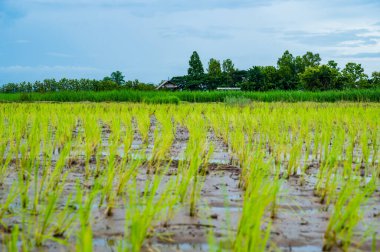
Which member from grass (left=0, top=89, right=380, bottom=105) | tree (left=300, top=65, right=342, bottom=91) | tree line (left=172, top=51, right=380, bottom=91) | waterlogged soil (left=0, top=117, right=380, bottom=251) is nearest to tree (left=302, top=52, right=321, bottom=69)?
tree line (left=172, top=51, right=380, bottom=91)

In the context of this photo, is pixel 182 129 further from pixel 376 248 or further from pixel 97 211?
pixel 376 248

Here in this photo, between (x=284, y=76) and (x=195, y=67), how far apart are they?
1025 centimetres

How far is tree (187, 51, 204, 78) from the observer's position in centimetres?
5403

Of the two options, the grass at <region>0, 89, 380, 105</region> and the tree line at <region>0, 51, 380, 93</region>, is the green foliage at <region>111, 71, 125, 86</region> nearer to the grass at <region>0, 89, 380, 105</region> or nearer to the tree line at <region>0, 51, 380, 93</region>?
the tree line at <region>0, 51, 380, 93</region>

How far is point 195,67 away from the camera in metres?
54.3

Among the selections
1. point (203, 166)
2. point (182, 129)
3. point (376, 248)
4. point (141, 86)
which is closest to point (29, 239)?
point (376, 248)

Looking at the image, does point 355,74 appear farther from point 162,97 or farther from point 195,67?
point 162,97

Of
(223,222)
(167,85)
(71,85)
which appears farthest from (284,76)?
(223,222)

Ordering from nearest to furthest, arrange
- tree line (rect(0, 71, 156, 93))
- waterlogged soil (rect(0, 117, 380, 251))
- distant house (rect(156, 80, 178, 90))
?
1. waterlogged soil (rect(0, 117, 380, 251))
2. tree line (rect(0, 71, 156, 93))
3. distant house (rect(156, 80, 178, 90))

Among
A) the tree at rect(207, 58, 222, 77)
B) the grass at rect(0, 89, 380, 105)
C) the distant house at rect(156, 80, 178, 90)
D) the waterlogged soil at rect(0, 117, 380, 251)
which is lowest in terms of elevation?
the waterlogged soil at rect(0, 117, 380, 251)

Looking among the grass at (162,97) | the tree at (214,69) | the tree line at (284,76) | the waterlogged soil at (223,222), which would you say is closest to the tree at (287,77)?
the tree line at (284,76)

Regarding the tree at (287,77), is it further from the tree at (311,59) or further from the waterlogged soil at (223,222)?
the waterlogged soil at (223,222)

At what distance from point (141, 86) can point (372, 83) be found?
2464 cm

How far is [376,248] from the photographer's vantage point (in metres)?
1.66
